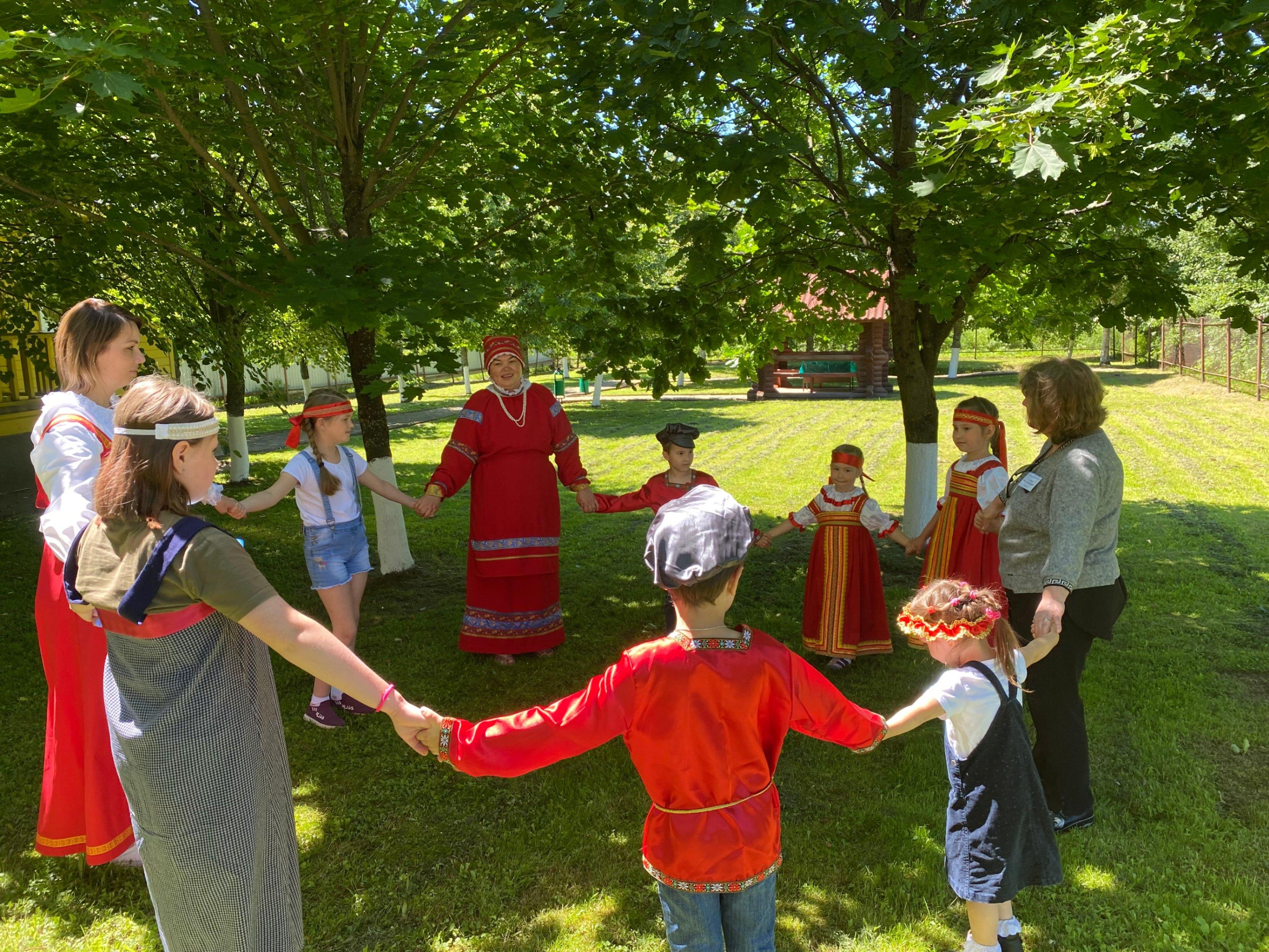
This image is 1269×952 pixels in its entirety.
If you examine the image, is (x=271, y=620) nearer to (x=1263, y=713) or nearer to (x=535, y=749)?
(x=535, y=749)

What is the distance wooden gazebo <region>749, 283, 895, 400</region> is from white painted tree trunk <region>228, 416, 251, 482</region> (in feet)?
45.8

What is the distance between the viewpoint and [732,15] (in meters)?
4.27

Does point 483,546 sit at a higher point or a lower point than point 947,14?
lower

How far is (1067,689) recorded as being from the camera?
347 cm

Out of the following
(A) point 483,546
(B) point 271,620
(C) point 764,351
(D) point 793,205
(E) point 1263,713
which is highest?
(D) point 793,205

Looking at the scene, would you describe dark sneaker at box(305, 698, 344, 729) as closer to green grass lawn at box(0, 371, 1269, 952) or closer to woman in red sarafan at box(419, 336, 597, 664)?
green grass lawn at box(0, 371, 1269, 952)

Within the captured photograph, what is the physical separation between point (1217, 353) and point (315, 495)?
24482 mm

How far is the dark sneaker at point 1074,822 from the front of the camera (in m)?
3.54

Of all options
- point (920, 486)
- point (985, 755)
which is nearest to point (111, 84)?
point (985, 755)

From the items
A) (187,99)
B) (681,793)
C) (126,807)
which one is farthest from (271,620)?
(187,99)

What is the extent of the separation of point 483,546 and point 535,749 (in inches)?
135

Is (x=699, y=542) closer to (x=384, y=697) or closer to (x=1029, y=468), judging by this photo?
(x=384, y=697)

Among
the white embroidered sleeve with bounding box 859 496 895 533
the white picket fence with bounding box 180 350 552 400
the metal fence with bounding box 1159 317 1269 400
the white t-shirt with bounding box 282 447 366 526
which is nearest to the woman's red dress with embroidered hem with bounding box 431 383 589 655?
the white t-shirt with bounding box 282 447 366 526

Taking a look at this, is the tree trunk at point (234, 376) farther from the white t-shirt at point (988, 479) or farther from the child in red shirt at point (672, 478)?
the white t-shirt at point (988, 479)
